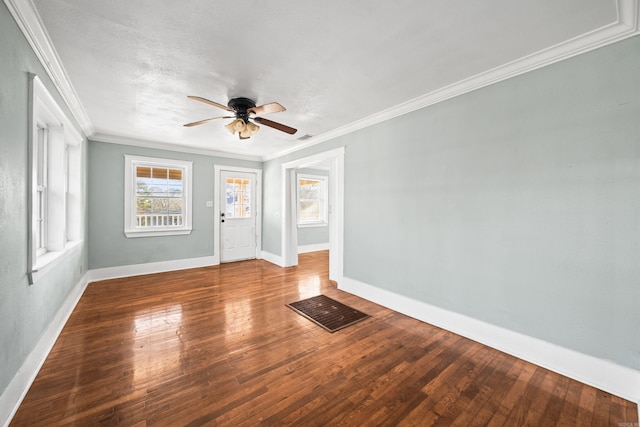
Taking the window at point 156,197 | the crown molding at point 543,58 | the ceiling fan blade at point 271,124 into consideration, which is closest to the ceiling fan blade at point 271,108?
the ceiling fan blade at point 271,124

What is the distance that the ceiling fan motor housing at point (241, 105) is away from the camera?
277cm

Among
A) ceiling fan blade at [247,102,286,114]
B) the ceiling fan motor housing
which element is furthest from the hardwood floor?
the ceiling fan motor housing

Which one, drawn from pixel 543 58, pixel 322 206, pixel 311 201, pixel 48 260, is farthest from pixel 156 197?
pixel 543 58

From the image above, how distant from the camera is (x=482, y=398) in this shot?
1749 mm

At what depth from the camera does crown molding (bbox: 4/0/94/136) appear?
156cm

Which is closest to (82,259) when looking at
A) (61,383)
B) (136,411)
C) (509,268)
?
(61,383)

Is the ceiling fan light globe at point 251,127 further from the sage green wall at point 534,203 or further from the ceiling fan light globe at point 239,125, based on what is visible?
the sage green wall at point 534,203

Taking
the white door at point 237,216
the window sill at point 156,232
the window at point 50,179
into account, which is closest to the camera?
the window at point 50,179

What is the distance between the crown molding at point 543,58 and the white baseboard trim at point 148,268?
4470 mm

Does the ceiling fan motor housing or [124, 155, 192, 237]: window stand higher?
the ceiling fan motor housing

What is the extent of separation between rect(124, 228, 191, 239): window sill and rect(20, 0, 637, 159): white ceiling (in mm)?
2279

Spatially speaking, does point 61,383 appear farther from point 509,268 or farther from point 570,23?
point 570,23

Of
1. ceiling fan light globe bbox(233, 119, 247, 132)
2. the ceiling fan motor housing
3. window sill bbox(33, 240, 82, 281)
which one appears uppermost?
the ceiling fan motor housing

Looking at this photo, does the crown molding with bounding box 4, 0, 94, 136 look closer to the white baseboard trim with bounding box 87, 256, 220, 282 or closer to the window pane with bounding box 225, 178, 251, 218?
the white baseboard trim with bounding box 87, 256, 220, 282
